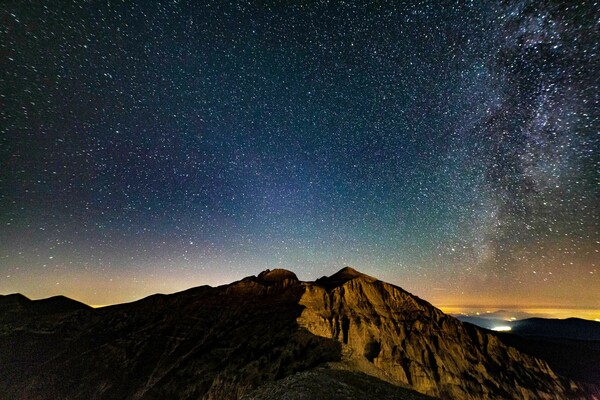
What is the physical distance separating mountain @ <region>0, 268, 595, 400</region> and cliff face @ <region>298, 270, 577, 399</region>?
1.11 ft

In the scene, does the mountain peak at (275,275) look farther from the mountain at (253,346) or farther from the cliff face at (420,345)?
the cliff face at (420,345)

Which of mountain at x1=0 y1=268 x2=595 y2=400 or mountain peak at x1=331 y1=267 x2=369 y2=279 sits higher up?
mountain peak at x1=331 y1=267 x2=369 y2=279

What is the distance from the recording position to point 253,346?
73.1 metres

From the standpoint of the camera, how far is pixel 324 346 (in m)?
62.7

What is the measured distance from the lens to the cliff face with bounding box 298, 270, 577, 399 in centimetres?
7950

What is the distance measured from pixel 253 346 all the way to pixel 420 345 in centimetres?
4635

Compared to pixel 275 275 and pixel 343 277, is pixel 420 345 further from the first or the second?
pixel 275 275

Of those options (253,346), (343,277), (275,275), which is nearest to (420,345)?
(343,277)

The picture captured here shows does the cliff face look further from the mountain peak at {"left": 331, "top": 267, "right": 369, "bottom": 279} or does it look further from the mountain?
the mountain peak at {"left": 331, "top": 267, "right": 369, "bottom": 279}

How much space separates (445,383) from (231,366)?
54.1 m

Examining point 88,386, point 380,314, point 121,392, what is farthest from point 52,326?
point 380,314

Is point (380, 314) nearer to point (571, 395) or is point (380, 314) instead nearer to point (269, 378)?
point (269, 378)

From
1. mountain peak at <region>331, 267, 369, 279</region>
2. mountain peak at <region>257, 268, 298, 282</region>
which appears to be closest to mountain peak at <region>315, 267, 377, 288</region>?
mountain peak at <region>331, 267, 369, 279</region>

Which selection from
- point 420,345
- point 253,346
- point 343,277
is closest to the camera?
point 253,346
